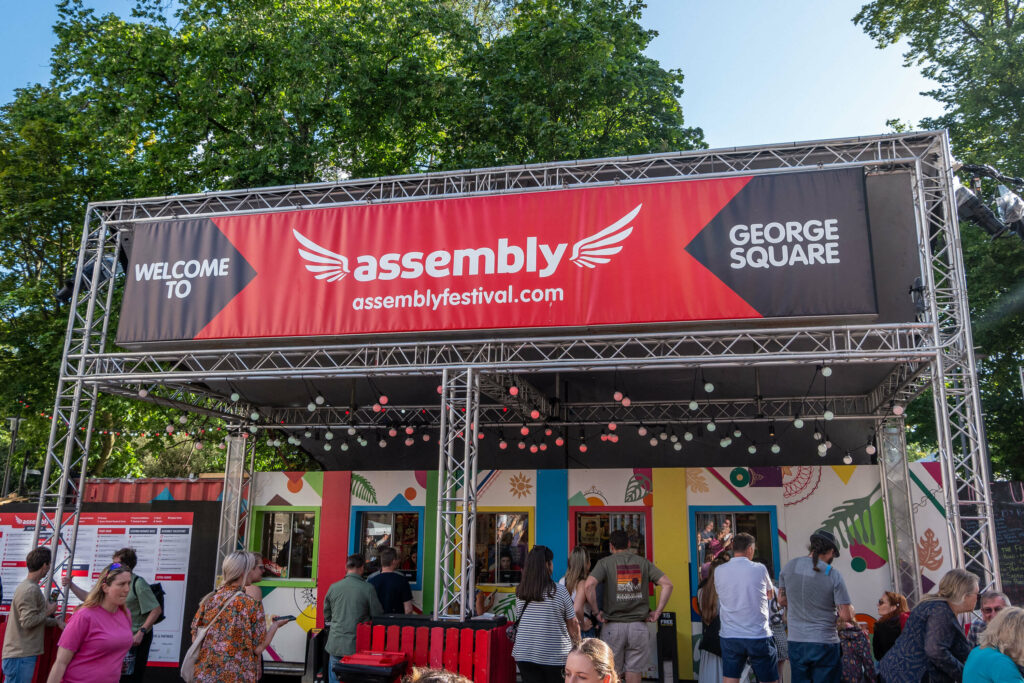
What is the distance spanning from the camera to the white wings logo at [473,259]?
802 cm

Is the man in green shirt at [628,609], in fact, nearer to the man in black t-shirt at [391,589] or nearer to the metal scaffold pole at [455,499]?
the metal scaffold pole at [455,499]

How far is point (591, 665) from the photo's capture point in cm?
289

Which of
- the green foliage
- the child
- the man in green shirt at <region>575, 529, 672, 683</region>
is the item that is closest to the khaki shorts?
the man in green shirt at <region>575, 529, 672, 683</region>

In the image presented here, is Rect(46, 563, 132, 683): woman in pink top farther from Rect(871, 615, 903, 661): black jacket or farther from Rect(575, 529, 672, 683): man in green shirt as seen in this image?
Rect(871, 615, 903, 661): black jacket

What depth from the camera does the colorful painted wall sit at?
10.1 m

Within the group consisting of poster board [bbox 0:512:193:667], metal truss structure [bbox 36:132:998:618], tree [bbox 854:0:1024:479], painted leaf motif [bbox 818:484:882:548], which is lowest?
poster board [bbox 0:512:193:667]

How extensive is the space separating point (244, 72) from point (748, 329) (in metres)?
13.1

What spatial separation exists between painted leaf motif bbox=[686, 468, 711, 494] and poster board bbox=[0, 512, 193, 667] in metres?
7.09

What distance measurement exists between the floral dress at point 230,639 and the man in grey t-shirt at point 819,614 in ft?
13.4

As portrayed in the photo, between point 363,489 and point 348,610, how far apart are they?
4.86 meters

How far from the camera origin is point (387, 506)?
454 inches

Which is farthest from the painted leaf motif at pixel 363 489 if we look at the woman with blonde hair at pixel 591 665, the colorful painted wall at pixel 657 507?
the woman with blonde hair at pixel 591 665

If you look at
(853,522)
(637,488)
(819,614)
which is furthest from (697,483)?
(819,614)

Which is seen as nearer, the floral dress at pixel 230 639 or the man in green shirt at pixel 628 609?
the floral dress at pixel 230 639
